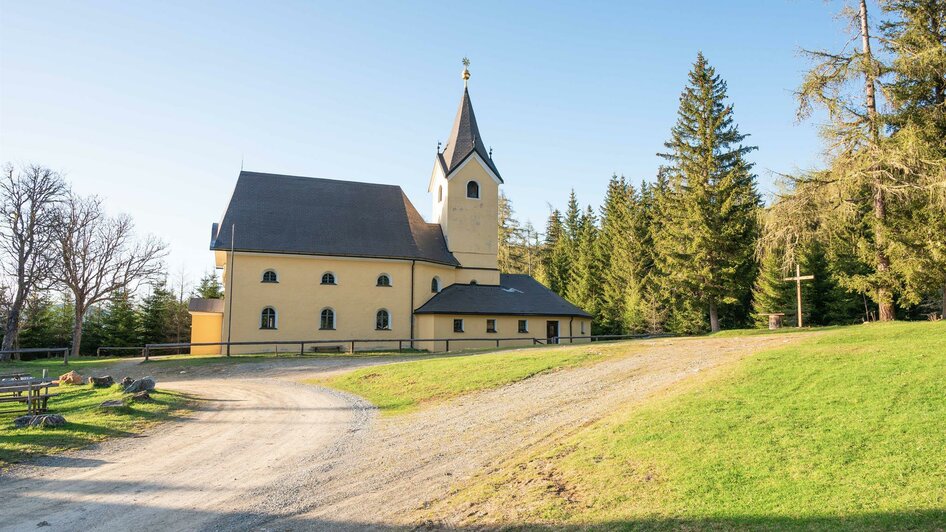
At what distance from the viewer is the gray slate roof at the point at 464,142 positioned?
1372 inches

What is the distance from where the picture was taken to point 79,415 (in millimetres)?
12000

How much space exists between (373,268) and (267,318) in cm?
619

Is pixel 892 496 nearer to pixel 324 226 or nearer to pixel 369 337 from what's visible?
pixel 369 337

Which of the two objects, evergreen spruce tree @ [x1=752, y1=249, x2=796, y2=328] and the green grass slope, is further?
evergreen spruce tree @ [x1=752, y1=249, x2=796, y2=328]

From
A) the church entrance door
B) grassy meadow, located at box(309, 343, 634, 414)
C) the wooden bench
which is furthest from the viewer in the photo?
the church entrance door

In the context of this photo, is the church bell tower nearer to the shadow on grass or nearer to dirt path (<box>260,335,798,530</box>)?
dirt path (<box>260,335,798,530</box>)

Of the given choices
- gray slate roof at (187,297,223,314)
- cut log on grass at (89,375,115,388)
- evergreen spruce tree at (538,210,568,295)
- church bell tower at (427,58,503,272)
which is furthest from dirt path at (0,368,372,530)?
evergreen spruce tree at (538,210,568,295)

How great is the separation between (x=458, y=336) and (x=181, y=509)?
24.3 metres

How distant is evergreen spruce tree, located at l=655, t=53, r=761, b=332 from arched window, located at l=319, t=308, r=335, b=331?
2112cm

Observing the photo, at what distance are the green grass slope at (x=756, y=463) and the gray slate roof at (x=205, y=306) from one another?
28.4 metres

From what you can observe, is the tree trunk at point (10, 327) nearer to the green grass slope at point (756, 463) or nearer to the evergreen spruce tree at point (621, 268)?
the green grass slope at point (756, 463)

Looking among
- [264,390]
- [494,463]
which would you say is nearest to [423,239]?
[264,390]

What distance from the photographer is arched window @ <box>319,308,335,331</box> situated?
3012cm

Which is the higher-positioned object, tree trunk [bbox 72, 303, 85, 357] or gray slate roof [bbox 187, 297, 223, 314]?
gray slate roof [bbox 187, 297, 223, 314]
